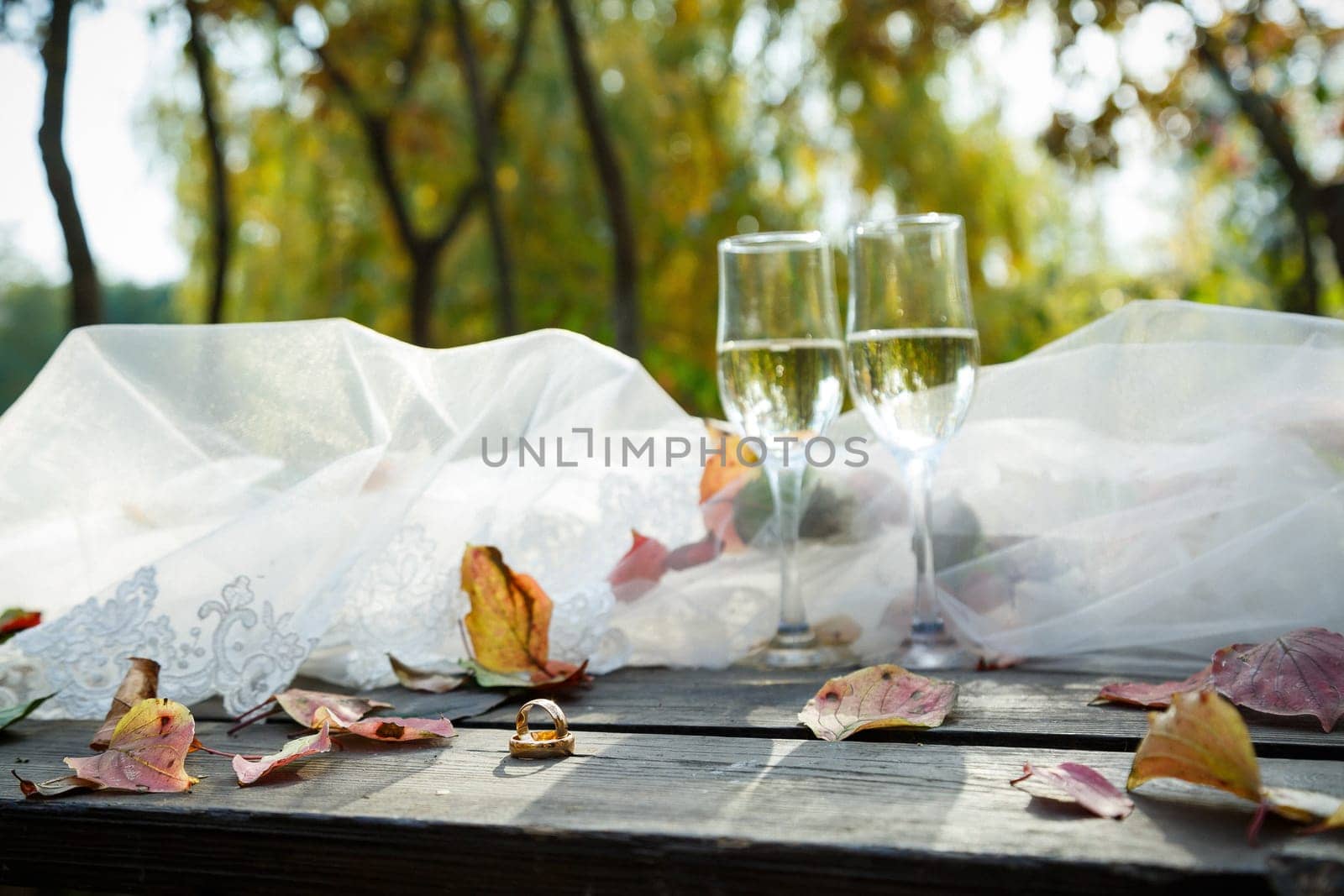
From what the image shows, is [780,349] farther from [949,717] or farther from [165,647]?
[165,647]

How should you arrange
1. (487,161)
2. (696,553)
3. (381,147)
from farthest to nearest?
1. (381,147)
2. (487,161)
3. (696,553)

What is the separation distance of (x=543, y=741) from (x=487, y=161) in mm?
3781

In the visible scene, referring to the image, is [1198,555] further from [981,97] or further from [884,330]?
[981,97]

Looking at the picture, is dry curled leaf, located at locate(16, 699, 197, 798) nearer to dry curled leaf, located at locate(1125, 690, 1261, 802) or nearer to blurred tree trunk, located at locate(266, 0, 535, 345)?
Answer: dry curled leaf, located at locate(1125, 690, 1261, 802)

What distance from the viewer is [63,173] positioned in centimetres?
265

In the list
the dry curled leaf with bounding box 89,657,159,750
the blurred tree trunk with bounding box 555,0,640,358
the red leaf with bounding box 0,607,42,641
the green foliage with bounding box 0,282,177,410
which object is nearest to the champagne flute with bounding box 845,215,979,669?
the dry curled leaf with bounding box 89,657,159,750

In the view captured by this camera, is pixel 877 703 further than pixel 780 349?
No

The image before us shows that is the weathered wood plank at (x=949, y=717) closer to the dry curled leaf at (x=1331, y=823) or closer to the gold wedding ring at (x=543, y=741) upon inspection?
the gold wedding ring at (x=543, y=741)

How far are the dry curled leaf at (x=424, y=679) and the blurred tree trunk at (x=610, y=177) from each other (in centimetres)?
279

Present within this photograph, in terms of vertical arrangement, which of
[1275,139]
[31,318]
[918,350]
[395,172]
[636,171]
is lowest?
[918,350]

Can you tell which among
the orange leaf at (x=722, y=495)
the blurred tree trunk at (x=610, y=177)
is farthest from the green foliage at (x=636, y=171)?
the orange leaf at (x=722, y=495)

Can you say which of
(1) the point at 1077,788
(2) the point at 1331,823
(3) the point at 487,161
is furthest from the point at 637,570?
(3) the point at 487,161

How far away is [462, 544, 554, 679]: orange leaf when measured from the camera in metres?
1.08

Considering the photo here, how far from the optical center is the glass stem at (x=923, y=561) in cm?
115
